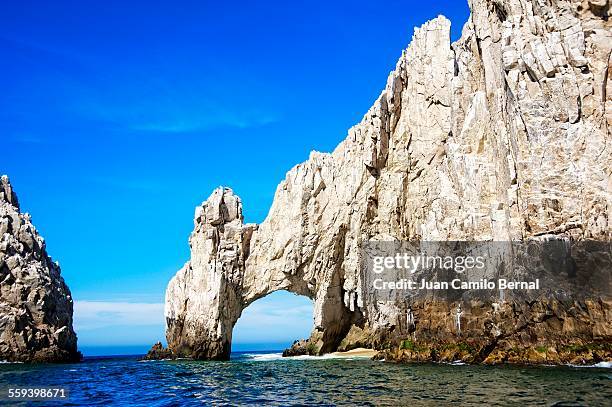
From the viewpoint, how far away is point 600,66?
138 ft

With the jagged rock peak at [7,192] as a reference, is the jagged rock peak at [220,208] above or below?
below

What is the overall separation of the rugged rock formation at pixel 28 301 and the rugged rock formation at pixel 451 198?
1564cm

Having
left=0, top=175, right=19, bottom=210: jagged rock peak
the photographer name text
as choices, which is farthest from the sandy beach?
left=0, top=175, right=19, bottom=210: jagged rock peak

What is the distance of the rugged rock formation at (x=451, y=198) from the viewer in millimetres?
40469

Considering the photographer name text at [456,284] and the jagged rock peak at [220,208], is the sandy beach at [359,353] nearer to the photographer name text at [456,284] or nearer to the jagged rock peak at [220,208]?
the photographer name text at [456,284]

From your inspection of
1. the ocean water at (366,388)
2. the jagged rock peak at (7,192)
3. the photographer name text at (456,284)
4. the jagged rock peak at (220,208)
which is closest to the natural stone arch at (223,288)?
the jagged rock peak at (220,208)

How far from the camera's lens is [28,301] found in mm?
67562

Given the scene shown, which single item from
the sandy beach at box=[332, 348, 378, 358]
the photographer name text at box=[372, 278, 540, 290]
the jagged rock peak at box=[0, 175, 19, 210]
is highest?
the jagged rock peak at box=[0, 175, 19, 210]

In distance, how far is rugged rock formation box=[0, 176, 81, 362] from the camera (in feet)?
214

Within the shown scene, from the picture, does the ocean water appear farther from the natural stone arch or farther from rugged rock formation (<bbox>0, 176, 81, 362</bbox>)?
rugged rock formation (<bbox>0, 176, 81, 362</bbox>)

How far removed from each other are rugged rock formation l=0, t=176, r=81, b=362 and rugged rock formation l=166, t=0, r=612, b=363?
616 inches

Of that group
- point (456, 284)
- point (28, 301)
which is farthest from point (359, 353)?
point (28, 301)

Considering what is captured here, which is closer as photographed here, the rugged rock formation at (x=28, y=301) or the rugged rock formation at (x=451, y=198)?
the rugged rock formation at (x=451, y=198)

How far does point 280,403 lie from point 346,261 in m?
40.5
